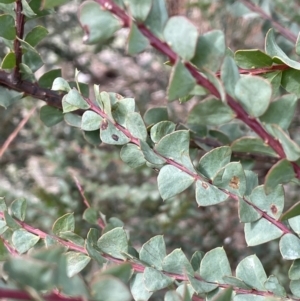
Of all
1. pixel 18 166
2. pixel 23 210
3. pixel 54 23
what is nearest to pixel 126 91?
pixel 54 23

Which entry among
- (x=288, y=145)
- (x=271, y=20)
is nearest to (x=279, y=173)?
(x=288, y=145)

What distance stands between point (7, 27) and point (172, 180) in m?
0.21

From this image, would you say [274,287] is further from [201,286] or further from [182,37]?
[182,37]

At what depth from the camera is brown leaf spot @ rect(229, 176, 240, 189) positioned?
1.23 ft

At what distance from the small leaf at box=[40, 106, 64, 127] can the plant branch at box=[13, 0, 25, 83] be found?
0.05m

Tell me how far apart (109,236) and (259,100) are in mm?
190

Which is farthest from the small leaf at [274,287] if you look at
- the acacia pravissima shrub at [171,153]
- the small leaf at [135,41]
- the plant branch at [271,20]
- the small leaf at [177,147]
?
the plant branch at [271,20]

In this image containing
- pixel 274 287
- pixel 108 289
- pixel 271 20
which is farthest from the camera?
pixel 271 20

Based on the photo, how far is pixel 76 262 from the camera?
1.29 ft

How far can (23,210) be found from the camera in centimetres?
44

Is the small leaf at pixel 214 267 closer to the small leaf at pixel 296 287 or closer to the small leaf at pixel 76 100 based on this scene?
the small leaf at pixel 296 287

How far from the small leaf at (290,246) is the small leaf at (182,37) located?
19cm

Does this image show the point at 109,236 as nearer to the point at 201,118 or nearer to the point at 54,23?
the point at 201,118

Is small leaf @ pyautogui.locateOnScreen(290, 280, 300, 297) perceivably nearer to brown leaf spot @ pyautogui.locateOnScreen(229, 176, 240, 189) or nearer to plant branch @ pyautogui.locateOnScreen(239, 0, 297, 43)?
brown leaf spot @ pyautogui.locateOnScreen(229, 176, 240, 189)
